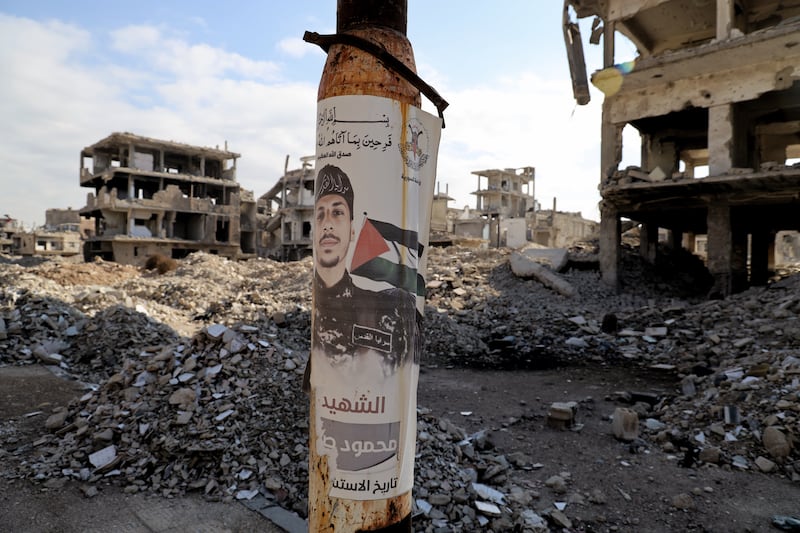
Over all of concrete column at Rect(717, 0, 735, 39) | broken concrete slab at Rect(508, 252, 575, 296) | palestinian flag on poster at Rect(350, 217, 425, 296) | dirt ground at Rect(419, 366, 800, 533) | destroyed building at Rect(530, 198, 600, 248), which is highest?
concrete column at Rect(717, 0, 735, 39)

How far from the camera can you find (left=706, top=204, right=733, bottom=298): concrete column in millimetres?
11297

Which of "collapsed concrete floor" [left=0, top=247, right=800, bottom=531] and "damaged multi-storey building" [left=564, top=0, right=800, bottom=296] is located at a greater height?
"damaged multi-storey building" [left=564, top=0, right=800, bottom=296]

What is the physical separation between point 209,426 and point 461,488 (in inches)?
79.2

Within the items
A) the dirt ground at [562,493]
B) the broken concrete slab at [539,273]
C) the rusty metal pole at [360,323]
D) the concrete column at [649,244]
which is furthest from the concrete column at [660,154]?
the rusty metal pole at [360,323]

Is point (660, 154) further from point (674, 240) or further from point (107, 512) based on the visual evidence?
point (107, 512)

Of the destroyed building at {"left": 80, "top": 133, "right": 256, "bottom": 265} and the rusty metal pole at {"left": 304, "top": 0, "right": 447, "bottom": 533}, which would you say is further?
the destroyed building at {"left": 80, "top": 133, "right": 256, "bottom": 265}

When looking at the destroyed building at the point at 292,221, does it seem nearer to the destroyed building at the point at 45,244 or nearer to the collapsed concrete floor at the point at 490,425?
the destroyed building at the point at 45,244

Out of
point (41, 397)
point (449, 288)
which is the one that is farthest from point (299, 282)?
point (41, 397)

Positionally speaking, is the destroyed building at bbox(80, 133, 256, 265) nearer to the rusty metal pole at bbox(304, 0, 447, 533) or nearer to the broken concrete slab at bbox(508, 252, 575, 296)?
the broken concrete slab at bbox(508, 252, 575, 296)

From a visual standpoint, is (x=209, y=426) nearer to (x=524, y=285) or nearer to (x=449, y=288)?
(x=449, y=288)

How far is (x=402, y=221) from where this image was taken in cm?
198

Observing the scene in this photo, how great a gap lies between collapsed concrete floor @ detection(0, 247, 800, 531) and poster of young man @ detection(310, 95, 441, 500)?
1.53m

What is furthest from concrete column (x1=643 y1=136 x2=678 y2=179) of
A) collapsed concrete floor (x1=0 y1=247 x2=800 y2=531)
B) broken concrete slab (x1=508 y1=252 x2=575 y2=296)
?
collapsed concrete floor (x1=0 y1=247 x2=800 y2=531)

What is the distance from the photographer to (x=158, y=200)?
30344 mm
